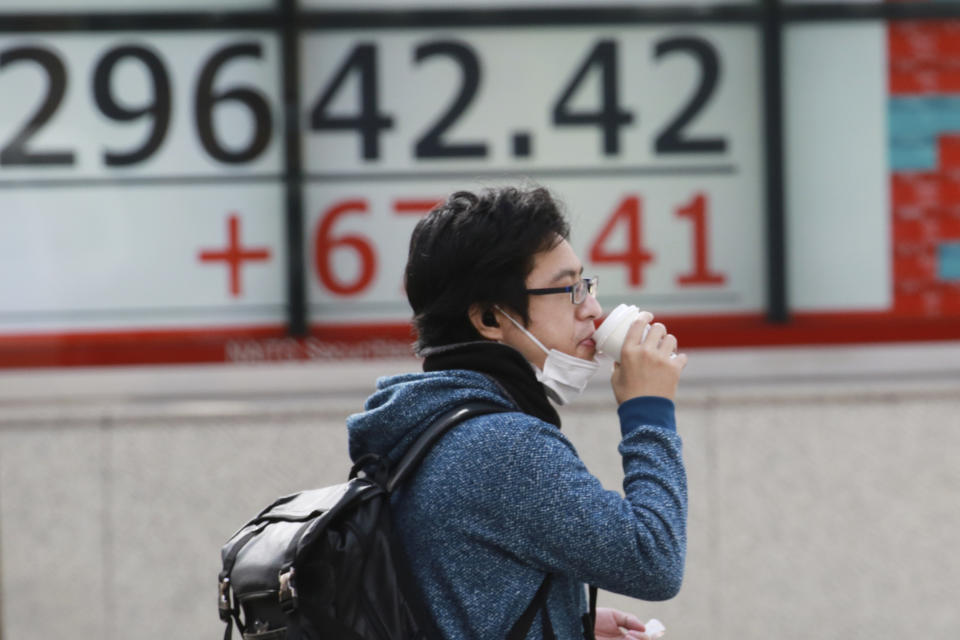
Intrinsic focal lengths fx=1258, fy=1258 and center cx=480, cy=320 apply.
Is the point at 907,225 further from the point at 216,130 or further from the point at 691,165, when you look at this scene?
the point at 216,130

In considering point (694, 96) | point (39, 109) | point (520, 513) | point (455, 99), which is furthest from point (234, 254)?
point (520, 513)

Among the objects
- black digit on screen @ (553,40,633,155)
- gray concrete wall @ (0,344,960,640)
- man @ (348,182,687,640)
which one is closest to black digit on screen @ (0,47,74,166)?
gray concrete wall @ (0,344,960,640)

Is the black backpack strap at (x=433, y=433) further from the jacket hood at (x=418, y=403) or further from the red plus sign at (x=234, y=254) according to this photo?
the red plus sign at (x=234, y=254)

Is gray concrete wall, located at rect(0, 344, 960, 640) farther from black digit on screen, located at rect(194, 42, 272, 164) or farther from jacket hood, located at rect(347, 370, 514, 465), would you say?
jacket hood, located at rect(347, 370, 514, 465)

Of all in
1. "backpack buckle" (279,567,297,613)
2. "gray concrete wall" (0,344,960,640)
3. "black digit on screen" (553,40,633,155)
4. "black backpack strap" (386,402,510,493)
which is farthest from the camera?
"black digit on screen" (553,40,633,155)

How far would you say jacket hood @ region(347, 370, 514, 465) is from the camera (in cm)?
195

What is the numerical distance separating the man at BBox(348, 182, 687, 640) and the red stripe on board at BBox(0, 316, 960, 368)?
2755 millimetres

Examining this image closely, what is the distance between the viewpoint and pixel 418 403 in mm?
1959

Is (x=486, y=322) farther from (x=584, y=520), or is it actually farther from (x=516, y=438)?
(x=584, y=520)

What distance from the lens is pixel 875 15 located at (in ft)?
16.2

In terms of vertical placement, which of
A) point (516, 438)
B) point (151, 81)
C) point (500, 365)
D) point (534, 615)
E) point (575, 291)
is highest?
point (151, 81)

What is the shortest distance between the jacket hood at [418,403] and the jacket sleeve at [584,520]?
11 cm

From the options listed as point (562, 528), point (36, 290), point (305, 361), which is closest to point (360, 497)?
point (562, 528)

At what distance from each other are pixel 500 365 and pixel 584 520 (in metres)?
0.30
